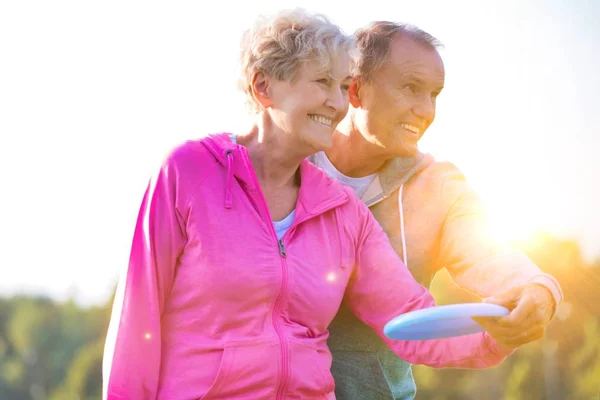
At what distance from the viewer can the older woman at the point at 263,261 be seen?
9.10 ft

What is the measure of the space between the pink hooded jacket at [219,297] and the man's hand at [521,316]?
0.11m

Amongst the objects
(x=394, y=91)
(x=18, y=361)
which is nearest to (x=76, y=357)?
(x=18, y=361)

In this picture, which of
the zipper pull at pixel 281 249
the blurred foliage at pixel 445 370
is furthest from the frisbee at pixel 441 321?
the blurred foliage at pixel 445 370

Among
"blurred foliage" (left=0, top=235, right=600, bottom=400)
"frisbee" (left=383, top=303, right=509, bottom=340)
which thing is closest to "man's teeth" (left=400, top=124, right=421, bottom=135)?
"frisbee" (left=383, top=303, right=509, bottom=340)

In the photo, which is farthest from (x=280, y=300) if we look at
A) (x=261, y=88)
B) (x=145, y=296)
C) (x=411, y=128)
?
(x=411, y=128)

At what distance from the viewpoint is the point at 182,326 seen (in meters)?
2.82

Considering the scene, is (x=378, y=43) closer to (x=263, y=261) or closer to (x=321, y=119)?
(x=321, y=119)

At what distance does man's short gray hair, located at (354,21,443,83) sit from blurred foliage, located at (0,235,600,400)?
1338cm

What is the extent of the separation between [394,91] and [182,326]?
138 centimetres

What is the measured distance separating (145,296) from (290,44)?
3.23 feet

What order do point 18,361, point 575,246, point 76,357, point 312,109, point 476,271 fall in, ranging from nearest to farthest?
1. point 312,109
2. point 476,271
3. point 575,246
4. point 76,357
5. point 18,361

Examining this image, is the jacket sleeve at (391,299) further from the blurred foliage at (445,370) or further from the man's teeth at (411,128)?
the blurred foliage at (445,370)

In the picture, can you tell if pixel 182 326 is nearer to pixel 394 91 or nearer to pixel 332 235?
pixel 332 235

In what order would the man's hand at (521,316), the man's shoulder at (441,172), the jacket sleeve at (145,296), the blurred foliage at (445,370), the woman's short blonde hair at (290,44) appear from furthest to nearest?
the blurred foliage at (445,370), the man's shoulder at (441,172), the woman's short blonde hair at (290,44), the man's hand at (521,316), the jacket sleeve at (145,296)
